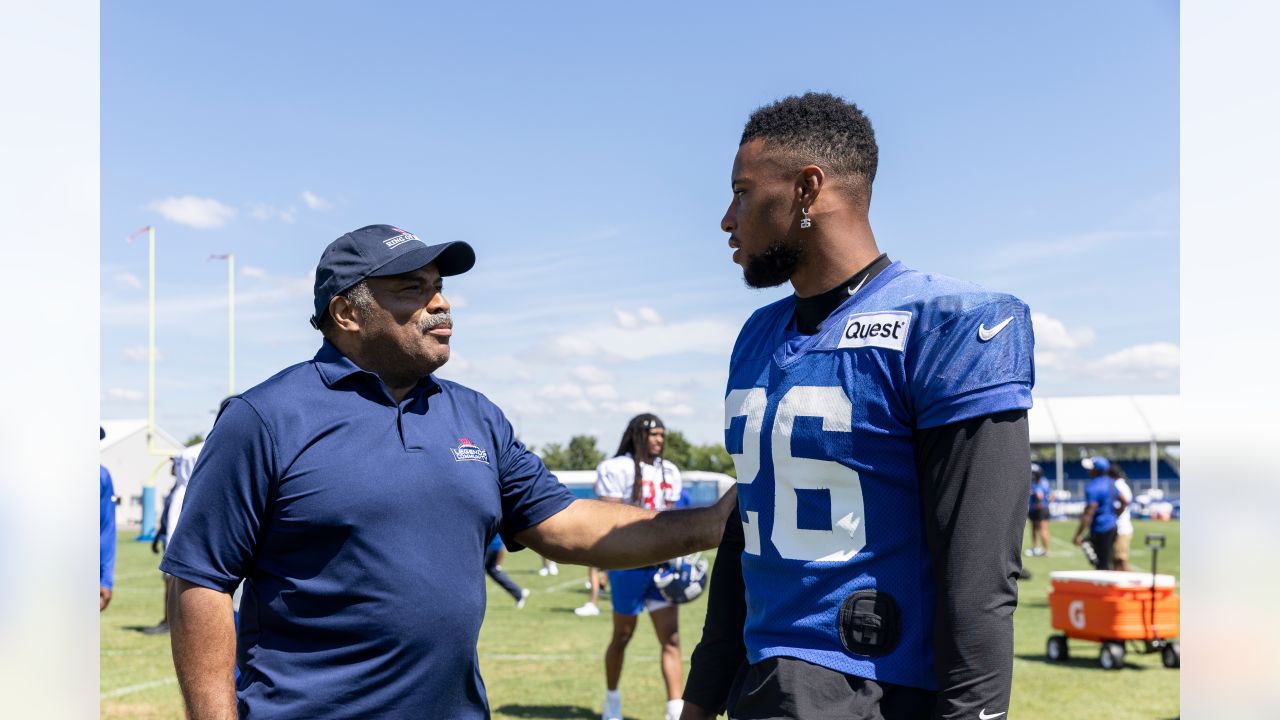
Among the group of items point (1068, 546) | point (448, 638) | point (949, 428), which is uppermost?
point (949, 428)

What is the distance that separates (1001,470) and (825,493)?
1.28 feet

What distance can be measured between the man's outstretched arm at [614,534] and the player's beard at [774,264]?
3.23ft

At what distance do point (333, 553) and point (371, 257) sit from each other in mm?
875

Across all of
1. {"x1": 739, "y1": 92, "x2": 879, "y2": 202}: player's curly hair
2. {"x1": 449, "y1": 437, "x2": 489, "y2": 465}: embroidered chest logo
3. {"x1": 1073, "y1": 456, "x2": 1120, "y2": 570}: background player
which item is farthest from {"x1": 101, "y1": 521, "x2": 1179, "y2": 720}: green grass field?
{"x1": 739, "y1": 92, "x2": 879, "y2": 202}: player's curly hair

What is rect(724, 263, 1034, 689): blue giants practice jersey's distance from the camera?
234 centimetres

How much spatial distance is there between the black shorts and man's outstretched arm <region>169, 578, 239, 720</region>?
4.83ft

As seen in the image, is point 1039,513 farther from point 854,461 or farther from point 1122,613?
point 854,461

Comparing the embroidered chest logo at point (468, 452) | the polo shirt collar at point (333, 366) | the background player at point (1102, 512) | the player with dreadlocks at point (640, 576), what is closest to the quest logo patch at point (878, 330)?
the embroidered chest logo at point (468, 452)

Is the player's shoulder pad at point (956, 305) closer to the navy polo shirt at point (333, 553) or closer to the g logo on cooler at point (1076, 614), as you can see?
the navy polo shirt at point (333, 553)

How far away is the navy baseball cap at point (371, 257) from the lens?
346 centimetres

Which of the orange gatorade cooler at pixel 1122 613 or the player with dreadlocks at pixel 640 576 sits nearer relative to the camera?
the player with dreadlocks at pixel 640 576
